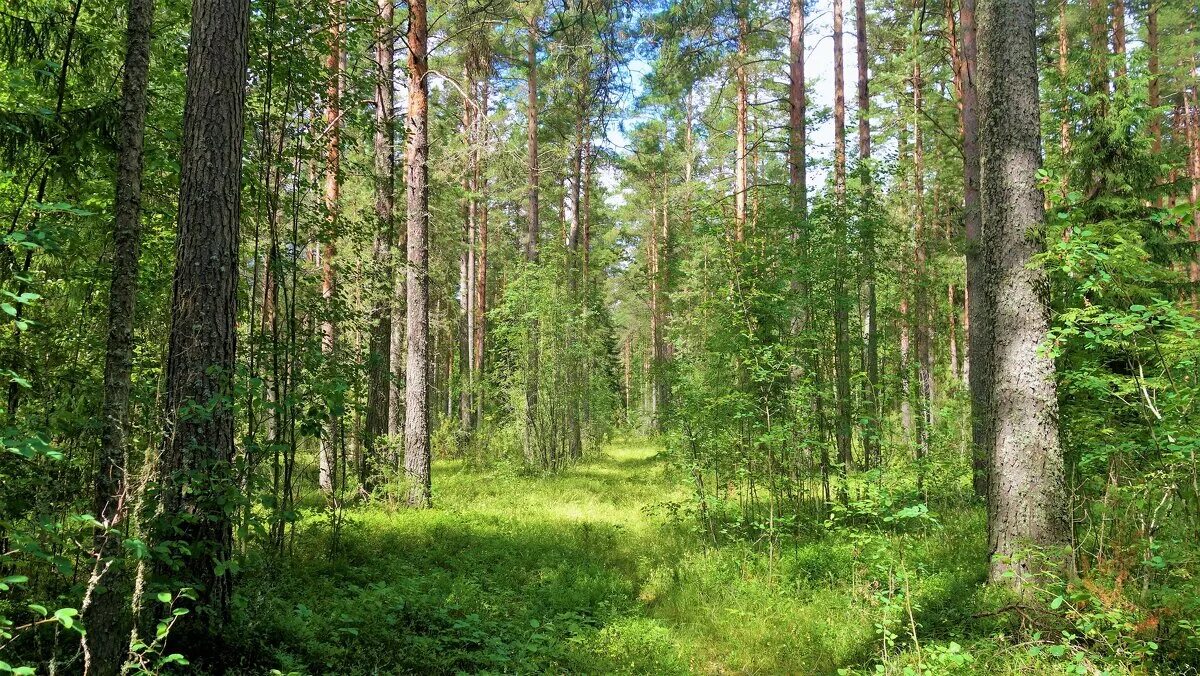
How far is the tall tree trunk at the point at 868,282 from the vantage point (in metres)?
8.25

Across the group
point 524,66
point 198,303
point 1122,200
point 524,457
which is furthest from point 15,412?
point 524,66

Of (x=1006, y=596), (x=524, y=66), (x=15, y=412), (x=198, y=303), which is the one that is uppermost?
(x=524, y=66)

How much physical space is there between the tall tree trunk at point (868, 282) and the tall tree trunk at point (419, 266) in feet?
22.3

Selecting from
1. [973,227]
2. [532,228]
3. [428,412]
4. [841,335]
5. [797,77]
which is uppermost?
[797,77]

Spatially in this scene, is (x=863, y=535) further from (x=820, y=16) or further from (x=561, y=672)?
(x=820, y=16)

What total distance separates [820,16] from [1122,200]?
8390mm

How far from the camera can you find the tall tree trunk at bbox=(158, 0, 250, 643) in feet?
13.1

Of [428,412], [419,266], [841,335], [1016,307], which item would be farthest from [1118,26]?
[428,412]

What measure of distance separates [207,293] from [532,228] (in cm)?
1384

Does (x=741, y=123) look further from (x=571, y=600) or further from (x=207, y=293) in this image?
(x=207, y=293)

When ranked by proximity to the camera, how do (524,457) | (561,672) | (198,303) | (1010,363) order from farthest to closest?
(524,457) < (1010,363) < (561,672) < (198,303)

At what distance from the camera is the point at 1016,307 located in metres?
5.04

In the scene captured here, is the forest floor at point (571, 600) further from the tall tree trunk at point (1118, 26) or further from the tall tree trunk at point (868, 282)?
the tall tree trunk at point (1118, 26)

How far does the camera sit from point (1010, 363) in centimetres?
504
